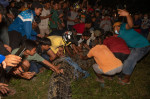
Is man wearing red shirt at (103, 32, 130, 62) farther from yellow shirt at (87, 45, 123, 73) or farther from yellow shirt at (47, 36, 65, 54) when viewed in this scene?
yellow shirt at (47, 36, 65, 54)

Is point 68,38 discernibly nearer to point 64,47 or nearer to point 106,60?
point 64,47

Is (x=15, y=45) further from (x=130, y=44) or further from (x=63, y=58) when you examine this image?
(x=130, y=44)

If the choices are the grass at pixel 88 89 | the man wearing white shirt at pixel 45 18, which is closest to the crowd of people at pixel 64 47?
the grass at pixel 88 89

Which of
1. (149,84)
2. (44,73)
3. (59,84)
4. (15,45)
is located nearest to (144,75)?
(149,84)

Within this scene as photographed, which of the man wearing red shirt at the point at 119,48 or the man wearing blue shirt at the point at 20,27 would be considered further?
the man wearing blue shirt at the point at 20,27

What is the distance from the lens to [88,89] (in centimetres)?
356

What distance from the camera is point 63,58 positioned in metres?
3.71

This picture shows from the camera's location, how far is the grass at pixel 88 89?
10.7ft

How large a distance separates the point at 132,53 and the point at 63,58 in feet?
6.66

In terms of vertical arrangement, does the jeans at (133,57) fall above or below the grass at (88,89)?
above

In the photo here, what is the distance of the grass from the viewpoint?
3.27m

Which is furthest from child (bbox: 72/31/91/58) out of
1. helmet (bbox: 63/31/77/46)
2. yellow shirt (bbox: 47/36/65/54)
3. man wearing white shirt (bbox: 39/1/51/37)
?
man wearing white shirt (bbox: 39/1/51/37)

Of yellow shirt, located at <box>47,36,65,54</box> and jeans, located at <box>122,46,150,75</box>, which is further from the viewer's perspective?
yellow shirt, located at <box>47,36,65,54</box>

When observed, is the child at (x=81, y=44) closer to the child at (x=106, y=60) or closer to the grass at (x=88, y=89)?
the grass at (x=88, y=89)
